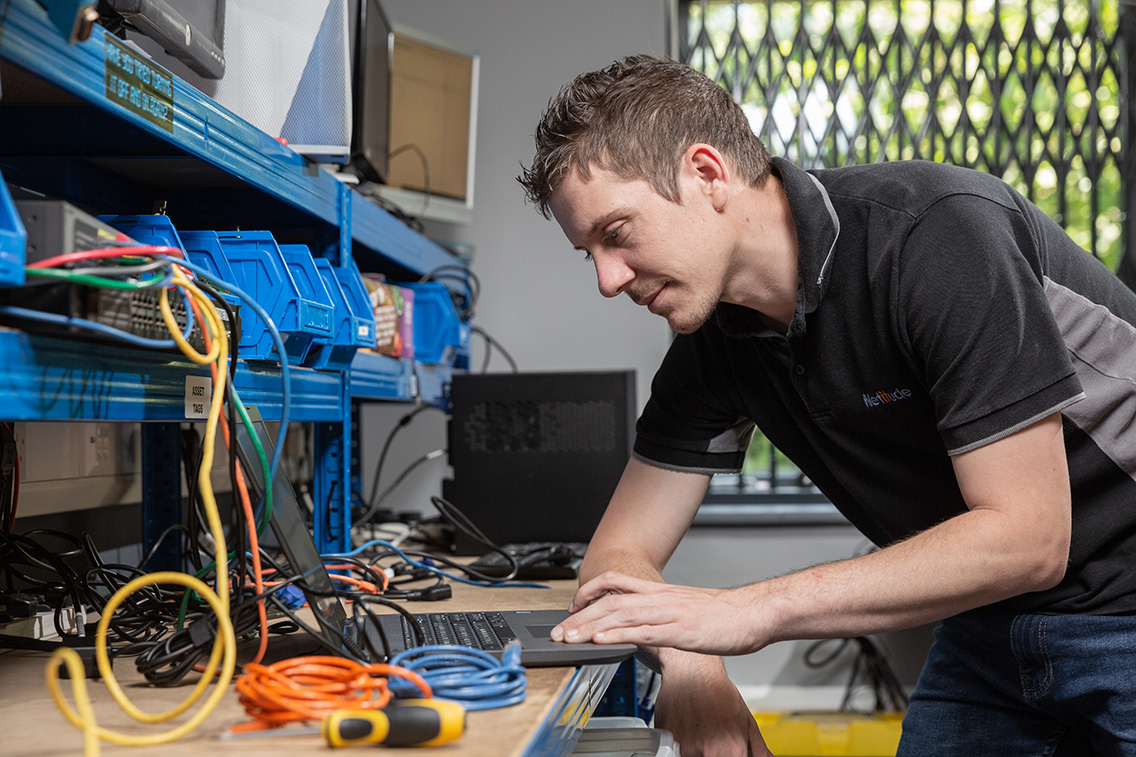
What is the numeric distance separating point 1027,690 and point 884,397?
440mm

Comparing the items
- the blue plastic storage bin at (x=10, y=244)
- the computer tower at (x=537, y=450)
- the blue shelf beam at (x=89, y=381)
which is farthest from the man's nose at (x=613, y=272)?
the computer tower at (x=537, y=450)

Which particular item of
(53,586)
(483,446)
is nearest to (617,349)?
(483,446)

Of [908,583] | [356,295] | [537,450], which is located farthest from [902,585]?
[537,450]

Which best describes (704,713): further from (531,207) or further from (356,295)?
(531,207)

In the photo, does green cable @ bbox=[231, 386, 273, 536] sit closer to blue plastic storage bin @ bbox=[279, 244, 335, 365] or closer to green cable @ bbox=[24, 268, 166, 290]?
green cable @ bbox=[24, 268, 166, 290]

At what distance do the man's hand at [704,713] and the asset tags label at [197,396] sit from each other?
2.00 feet

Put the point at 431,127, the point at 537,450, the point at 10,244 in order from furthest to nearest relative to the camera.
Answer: the point at 431,127 → the point at 537,450 → the point at 10,244

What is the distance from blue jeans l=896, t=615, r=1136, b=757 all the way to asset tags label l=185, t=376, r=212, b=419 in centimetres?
101

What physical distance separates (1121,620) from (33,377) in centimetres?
117

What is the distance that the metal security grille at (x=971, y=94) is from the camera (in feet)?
9.66

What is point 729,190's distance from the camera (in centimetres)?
110

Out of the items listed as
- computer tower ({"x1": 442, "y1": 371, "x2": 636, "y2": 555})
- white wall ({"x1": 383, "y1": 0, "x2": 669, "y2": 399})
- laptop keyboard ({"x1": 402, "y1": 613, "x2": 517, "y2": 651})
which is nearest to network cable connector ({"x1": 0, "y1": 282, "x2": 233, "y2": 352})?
laptop keyboard ({"x1": 402, "y1": 613, "x2": 517, "y2": 651})

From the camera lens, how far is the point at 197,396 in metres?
0.90

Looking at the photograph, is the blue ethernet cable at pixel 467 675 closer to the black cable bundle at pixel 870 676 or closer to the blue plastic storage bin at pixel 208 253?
the blue plastic storage bin at pixel 208 253
